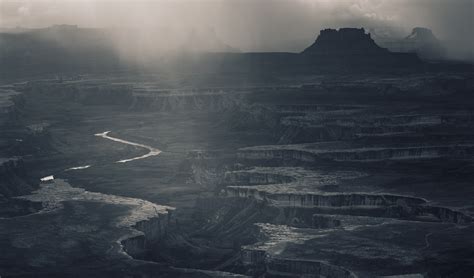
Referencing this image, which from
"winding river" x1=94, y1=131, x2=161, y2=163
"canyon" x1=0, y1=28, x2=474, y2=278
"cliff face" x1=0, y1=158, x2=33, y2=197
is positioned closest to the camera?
"canyon" x1=0, y1=28, x2=474, y2=278

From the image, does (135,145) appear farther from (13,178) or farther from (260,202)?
(260,202)

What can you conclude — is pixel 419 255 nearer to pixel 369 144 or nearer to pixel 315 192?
pixel 315 192

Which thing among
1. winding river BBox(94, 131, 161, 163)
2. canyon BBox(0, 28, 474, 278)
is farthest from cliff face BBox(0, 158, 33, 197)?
winding river BBox(94, 131, 161, 163)

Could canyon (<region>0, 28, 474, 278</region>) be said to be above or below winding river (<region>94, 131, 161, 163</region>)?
above

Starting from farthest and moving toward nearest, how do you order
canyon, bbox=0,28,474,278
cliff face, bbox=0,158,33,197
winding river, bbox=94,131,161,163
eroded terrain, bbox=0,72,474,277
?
winding river, bbox=94,131,161,163, cliff face, bbox=0,158,33,197, eroded terrain, bbox=0,72,474,277, canyon, bbox=0,28,474,278

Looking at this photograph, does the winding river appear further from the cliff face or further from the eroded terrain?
the cliff face

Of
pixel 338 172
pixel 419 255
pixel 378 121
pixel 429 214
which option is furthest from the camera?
pixel 378 121

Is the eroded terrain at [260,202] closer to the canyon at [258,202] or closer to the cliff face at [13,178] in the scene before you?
the canyon at [258,202]

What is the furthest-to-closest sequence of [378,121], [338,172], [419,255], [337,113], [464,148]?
[337,113] < [378,121] < [464,148] < [338,172] < [419,255]

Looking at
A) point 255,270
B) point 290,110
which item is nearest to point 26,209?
point 255,270

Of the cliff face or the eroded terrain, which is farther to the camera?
the cliff face

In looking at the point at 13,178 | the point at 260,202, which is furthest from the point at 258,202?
the point at 13,178
